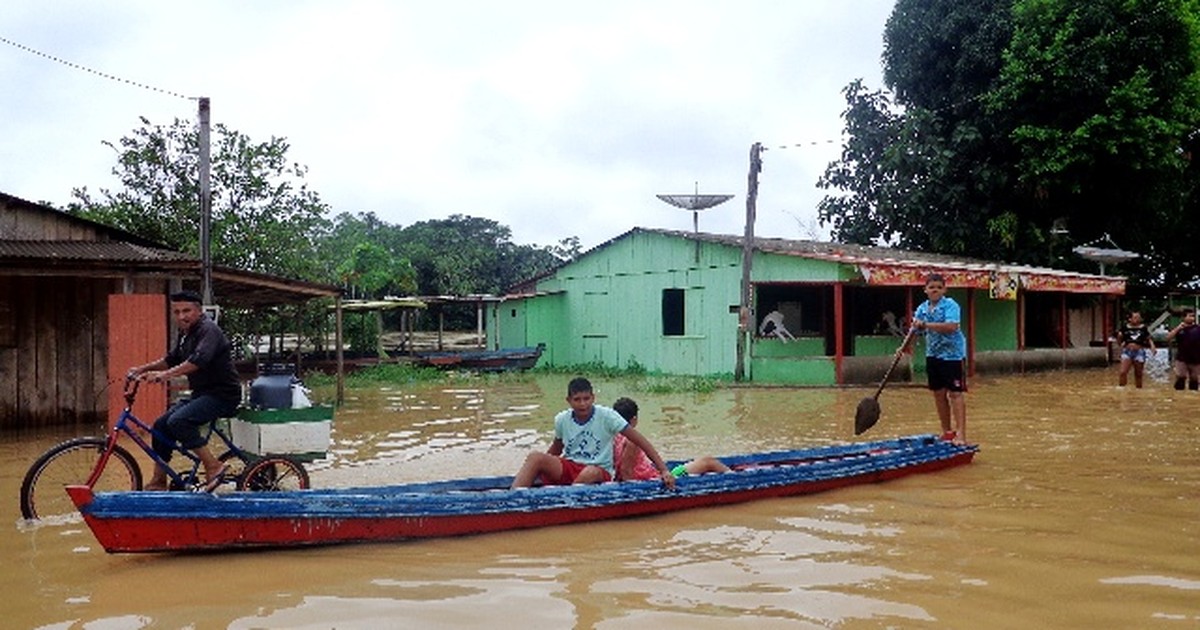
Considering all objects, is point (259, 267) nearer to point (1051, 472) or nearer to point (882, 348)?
point (882, 348)

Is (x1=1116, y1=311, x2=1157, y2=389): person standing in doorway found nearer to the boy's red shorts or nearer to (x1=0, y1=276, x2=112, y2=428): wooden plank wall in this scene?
the boy's red shorts

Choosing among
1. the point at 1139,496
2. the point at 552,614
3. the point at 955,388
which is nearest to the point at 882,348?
the point at 955,388

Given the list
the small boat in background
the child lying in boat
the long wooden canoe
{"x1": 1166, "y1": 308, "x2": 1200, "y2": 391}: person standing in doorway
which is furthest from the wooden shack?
{"x1": 1166, "y1": 308, "x2": 1200, "y2": 391}: person standing in doorway

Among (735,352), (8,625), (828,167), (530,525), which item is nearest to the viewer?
(8,625)

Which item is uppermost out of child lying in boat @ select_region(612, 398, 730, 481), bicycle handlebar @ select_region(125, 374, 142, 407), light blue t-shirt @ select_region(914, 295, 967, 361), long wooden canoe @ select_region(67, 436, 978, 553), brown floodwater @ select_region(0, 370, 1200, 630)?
light blue t-shirt @ select_region(914, 295, 967, 361)

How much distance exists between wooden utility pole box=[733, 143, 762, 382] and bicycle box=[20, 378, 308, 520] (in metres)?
13.2

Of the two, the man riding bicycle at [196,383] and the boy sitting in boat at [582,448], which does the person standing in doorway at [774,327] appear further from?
the man riding bicycle at [196,383]

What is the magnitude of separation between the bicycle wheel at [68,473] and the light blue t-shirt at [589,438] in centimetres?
280

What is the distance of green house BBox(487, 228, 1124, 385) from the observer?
18875 mm

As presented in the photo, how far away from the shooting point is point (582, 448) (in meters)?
6.44

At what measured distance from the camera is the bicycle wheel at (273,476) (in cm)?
632

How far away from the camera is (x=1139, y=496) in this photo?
6.89 metres

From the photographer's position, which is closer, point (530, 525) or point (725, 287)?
point (530, 525)

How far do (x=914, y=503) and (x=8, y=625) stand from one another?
559 cm
